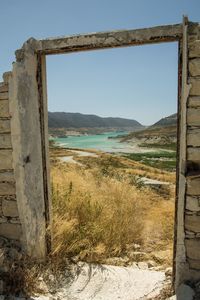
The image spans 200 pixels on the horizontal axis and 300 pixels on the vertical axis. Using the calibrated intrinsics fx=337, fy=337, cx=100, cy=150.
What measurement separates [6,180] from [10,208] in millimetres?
326

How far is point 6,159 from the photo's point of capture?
3.74 m

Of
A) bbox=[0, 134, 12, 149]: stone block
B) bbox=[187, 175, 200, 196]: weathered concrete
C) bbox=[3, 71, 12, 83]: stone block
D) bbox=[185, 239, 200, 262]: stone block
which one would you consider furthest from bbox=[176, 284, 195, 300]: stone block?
bbox=[3, 71, 12, 83]: stone block

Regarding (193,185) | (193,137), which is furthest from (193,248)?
(193,137)

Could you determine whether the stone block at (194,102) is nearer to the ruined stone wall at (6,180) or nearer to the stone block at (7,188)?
the ruined stone wall at (6,180)

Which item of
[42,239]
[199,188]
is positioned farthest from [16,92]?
[199,188]

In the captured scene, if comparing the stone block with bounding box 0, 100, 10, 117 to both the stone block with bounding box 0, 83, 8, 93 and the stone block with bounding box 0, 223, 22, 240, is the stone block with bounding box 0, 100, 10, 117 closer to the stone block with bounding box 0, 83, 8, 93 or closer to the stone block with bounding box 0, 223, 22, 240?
the stone block with bounding box 0, 83, 8, 93

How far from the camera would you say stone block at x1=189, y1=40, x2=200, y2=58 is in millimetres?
2914

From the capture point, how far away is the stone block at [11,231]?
3.84m

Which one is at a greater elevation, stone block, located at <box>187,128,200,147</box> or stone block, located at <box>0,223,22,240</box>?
stone block, located at <box>187,128,200,147</box>

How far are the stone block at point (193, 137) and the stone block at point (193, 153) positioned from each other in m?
0.04

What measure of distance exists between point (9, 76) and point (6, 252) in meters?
1.95

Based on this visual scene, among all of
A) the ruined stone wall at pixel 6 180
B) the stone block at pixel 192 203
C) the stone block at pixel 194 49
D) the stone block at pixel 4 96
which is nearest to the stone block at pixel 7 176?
the ruined stone wall at pixel 6 180

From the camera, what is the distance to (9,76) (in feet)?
11.9

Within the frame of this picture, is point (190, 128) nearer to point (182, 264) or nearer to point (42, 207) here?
point (182, 264)
